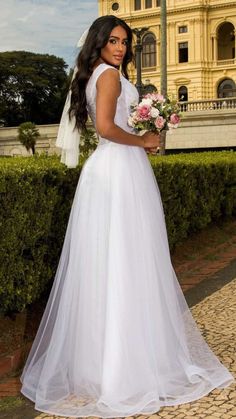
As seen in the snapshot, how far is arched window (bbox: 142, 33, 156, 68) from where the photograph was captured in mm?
67125

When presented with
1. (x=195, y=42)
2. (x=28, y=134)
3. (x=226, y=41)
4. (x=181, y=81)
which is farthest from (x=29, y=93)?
(x=28, y=134)

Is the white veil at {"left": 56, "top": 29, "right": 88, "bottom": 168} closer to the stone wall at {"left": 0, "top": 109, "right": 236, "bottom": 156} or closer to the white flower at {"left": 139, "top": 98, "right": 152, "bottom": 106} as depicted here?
the white flower at {"left": 139, "top": 98, "right": 152, "bottom": 106}

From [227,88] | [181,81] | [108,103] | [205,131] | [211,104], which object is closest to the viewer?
[108,103]

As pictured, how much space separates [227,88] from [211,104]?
1090 inches

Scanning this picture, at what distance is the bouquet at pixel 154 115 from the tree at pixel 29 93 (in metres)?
69.7

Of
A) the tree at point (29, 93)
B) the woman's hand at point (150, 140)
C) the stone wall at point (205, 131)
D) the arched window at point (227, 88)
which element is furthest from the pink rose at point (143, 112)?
the tree at point (29, 93)

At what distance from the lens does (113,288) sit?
3.46 meters

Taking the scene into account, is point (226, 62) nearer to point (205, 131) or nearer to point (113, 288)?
point (205, 131)

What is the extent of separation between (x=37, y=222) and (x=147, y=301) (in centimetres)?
129

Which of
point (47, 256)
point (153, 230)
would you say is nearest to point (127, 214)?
point (153, 230)

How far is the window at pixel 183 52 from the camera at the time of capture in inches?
2571

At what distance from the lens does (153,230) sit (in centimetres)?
364

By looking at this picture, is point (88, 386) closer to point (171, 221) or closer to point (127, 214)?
point (127, 214)

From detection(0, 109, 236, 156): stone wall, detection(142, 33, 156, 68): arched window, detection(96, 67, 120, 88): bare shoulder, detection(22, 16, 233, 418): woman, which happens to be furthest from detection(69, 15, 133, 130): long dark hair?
detection(142, 33, 156, 68): arched window
